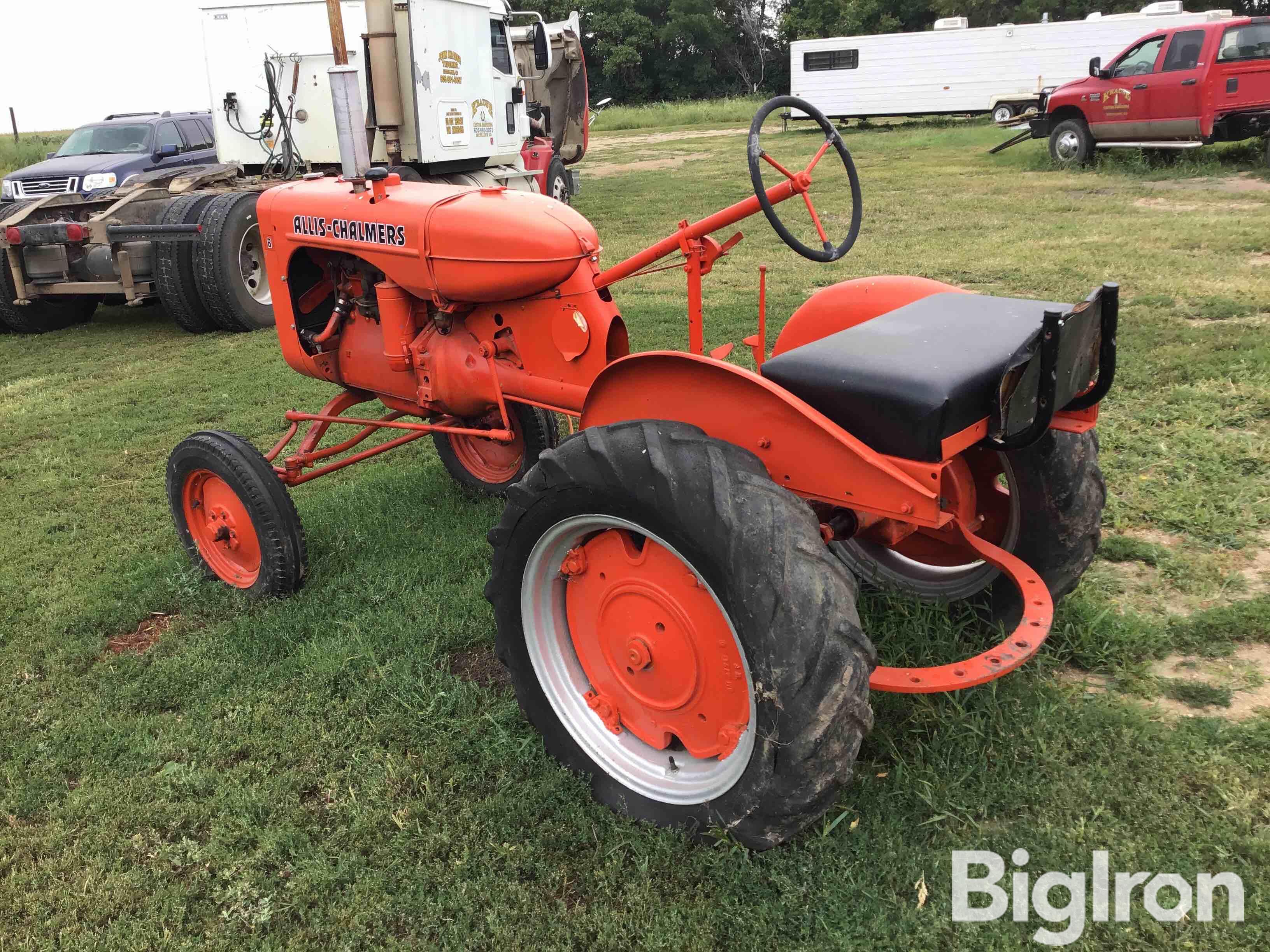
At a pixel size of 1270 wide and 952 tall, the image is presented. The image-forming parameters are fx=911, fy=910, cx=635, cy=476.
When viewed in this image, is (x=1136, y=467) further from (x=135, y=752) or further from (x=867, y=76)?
(x=867, y=76)

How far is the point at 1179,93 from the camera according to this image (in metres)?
12.7

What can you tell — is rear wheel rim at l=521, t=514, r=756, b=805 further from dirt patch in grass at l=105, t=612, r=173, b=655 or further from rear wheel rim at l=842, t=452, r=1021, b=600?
dirt patch in grass at l=105, t=612, r=173, b=655

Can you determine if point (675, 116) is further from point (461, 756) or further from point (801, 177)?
point (461, 756)

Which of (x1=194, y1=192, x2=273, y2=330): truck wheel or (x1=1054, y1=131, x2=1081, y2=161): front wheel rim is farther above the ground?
(x1=1054, y1=131, x2=1081, y2=161): front wheel rim

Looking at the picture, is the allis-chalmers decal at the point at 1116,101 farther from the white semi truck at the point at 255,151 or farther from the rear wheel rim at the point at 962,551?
the rear wheel rim at the point at 962,551

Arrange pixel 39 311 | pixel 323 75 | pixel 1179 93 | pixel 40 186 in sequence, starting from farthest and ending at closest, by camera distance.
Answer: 1. pixel 1179 93
2. pixel 40 186
3. pixel 323 75
4. pixel 39 311

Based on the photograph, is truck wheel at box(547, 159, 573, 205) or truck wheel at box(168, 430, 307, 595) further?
truck wheel at box(547, 159, 573, 205)

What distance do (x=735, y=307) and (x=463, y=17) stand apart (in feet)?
16.4

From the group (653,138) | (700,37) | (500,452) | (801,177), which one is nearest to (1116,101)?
(500,452)

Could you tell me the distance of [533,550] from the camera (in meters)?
2.32

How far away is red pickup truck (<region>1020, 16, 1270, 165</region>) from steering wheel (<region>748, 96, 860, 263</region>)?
12406 millimetres

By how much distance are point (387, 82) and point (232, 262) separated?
233 centimetres

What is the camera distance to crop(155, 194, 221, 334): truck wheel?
801cm

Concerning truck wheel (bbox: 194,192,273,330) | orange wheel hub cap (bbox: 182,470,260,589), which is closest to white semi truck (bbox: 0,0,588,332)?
truck wheel (bbox: 194,192,273,330)
